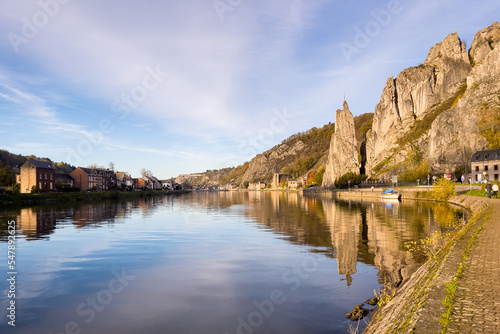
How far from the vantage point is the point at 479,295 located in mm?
7551

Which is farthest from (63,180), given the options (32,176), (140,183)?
(140,183)

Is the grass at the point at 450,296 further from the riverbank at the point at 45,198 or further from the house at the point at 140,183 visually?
the house at the point at 140,183

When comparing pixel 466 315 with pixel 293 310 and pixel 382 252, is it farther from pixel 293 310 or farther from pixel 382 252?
pixel 382 252

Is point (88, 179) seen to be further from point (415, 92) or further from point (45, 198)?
point (415, 92)

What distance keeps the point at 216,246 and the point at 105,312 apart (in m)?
12.6

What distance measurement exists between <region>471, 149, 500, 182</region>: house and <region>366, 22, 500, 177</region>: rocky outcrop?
11.2 m

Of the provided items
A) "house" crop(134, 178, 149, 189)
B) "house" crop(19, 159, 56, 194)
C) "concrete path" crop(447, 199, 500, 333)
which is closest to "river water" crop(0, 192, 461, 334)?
"concrete path" crop(447, 199, 500, 333)

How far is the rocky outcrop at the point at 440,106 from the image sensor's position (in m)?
106

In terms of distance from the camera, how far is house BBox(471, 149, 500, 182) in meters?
82.2

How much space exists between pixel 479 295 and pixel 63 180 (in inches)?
4764

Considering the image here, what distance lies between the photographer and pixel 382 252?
67.4 ft

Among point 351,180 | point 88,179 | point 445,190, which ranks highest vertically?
point 88,179

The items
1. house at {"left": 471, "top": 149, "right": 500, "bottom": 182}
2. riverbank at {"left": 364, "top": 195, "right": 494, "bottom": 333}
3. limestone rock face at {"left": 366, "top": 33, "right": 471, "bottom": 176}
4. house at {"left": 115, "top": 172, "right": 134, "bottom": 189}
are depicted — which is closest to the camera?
riverbank at {"left": 364, "top": 195, "right": 494, "bottom": 333}

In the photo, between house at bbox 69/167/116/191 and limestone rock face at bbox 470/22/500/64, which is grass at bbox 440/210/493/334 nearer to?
house at bbox 69/167/116/191
